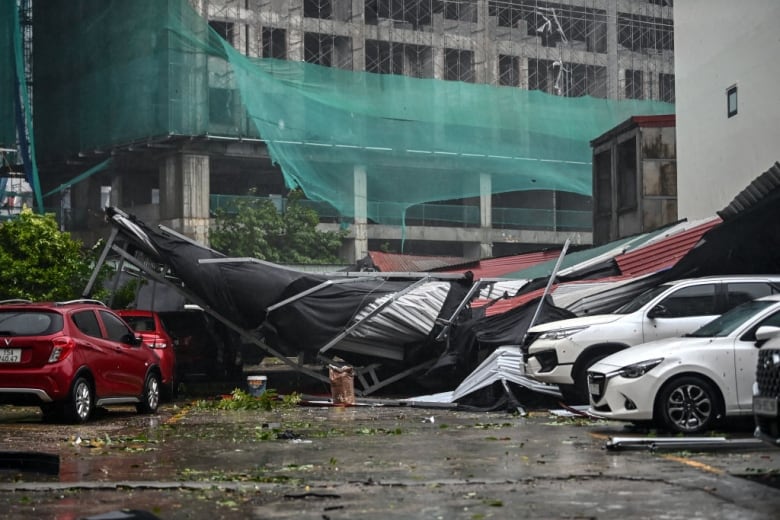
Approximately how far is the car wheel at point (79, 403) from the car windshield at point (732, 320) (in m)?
7.60

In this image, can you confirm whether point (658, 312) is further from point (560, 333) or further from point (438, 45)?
point (438, 45)

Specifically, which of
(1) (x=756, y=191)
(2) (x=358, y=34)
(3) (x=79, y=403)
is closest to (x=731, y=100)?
(1) (x=756, y=191)

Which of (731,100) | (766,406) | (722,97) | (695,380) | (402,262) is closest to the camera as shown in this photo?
(766,406)

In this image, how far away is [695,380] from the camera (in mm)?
12328

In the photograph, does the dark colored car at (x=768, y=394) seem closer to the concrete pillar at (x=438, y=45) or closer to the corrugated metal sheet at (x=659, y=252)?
the corrugated metal sheet at (x=659, y=252)

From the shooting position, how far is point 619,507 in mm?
7594

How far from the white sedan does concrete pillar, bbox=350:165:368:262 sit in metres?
38.3

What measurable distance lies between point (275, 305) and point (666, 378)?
9.94 metres

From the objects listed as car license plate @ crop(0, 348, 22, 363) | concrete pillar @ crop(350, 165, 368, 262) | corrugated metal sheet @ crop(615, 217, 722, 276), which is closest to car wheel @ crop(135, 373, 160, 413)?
car license plate @ crop(0, 348, 22, 363)

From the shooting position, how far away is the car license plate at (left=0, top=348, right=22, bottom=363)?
14633 millimetres

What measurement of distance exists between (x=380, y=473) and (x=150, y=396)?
869 centimetres

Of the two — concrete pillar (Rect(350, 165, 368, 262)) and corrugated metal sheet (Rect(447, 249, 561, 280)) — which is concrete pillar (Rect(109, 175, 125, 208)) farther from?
corrugated metal sheet (Rect(447, 249, 561, 280))

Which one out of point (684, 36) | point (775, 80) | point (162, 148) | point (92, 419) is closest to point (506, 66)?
point (162, 148)

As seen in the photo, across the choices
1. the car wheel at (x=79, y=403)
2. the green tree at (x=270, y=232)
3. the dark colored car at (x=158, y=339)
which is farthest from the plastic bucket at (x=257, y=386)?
the green tree at (x=270, y=232)
